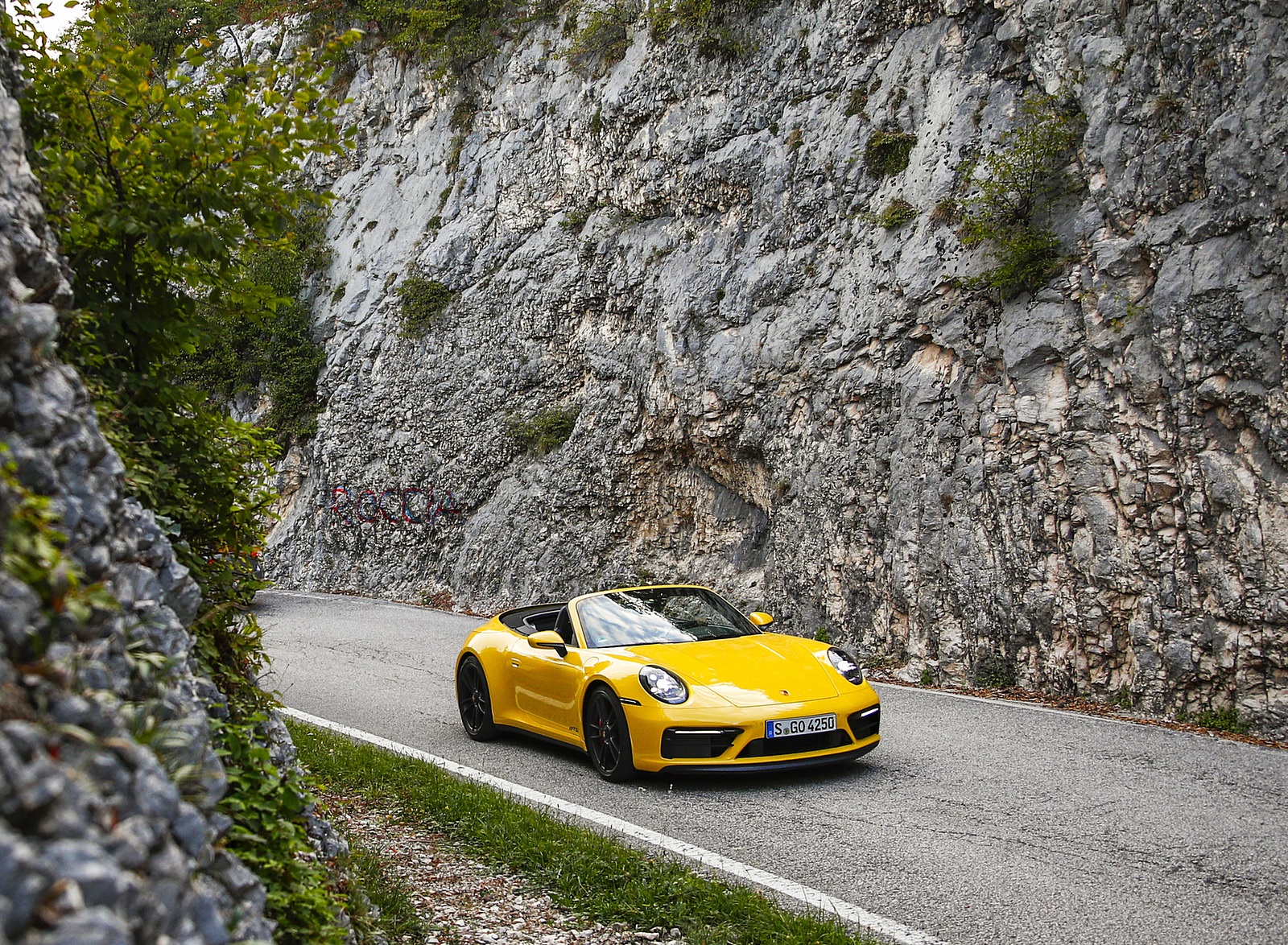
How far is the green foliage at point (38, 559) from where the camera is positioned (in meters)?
2.00

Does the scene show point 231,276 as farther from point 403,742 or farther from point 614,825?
point 403,742

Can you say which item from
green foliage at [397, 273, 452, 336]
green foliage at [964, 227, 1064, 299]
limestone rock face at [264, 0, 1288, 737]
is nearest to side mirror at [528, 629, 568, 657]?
limestone rock face at [264, 0, 1288, 737]

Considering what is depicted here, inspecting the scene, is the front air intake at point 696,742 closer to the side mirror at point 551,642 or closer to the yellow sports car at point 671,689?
the yellow sports car at point 671,689

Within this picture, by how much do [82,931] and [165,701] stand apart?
A: 1.00m

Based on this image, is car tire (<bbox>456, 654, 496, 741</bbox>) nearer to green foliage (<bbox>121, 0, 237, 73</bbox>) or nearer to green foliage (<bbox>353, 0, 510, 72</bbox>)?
green foliage (<bbox>353, 0, 510, 72</bbox>)

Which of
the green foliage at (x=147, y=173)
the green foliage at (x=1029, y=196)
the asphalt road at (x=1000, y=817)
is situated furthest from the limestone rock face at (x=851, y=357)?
the green foliage at (x=147, y=173)

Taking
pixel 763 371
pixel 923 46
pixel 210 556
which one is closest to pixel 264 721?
pixel 210 556

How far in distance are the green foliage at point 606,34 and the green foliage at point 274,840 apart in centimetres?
1982

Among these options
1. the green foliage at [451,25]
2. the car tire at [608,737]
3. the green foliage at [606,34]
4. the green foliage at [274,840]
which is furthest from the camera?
the green foliage at [451,25]

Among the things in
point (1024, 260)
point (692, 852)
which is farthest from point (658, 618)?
point (1024, 260)

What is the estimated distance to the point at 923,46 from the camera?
48.3 feet

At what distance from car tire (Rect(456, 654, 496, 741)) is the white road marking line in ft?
2.08

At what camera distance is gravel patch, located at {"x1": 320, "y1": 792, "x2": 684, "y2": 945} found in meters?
4.31

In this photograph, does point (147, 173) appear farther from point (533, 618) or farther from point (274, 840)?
point (533, 618)
